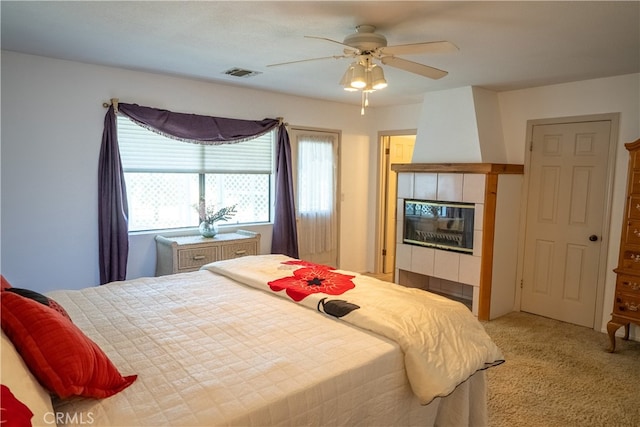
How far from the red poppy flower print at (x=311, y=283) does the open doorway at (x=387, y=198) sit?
126 inches

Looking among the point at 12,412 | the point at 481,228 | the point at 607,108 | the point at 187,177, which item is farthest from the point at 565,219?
the point at 12,412

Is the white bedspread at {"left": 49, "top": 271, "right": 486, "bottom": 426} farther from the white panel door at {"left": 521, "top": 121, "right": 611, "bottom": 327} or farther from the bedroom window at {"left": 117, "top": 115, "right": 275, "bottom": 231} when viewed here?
the white panel door at {"left": 521, "top": 121, "right": 611, "bottom": 327}

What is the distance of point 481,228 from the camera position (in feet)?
13.5

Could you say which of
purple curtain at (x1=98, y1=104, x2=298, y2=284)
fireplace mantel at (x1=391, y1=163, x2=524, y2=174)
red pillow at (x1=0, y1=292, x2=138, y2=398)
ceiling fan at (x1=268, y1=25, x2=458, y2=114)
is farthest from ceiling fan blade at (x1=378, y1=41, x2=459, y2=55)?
purple curtain at (x1=98, y1=104, x2=298, y2=284)

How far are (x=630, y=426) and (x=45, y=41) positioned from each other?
15.4 ft

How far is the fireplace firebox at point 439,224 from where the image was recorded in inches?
168

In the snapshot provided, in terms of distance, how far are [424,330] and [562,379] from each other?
173cm

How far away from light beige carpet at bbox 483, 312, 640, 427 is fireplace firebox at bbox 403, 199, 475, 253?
917 mm

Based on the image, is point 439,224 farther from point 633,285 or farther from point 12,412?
point 12,412

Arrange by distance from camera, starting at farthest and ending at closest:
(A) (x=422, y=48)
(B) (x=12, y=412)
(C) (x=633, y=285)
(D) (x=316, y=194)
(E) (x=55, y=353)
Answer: (D) (x=316, y=194) → (C) (x=633, y=285) → (A) (x=422, y=48) → (E) (x=55, y=353) → (B) (x=12, y=412)

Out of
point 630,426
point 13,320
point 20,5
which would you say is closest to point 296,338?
Result: point 13,320

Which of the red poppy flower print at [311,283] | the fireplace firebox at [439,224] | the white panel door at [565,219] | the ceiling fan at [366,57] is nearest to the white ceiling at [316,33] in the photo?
the ceiling fan at [366,57]

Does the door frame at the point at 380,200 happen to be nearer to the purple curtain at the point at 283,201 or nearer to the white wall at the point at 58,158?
the purple curtain at the point at 283,201

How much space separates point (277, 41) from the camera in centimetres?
290
